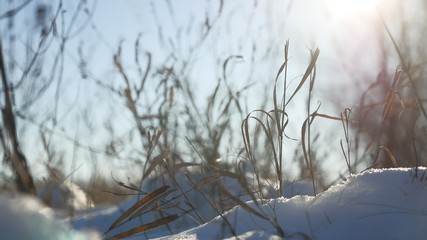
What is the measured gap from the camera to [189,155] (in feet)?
9.11

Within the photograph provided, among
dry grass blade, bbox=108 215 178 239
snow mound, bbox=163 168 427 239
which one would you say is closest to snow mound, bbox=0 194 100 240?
dry grass blade, bbox=108 215 178 239

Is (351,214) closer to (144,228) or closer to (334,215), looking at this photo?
(334,215)

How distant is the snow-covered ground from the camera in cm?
90

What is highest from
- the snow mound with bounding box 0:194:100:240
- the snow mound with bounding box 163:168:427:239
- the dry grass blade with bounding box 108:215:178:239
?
the snow mound with bounding box 0:194:100:240

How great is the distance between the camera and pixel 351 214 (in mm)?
952

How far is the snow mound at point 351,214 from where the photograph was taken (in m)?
0.91

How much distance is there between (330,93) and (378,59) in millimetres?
875

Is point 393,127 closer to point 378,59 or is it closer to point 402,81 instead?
point 402,81

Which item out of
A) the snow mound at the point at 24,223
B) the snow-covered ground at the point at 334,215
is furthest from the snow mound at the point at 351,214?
the snow mound at the point at 24,223

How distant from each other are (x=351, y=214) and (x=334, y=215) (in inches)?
1.1

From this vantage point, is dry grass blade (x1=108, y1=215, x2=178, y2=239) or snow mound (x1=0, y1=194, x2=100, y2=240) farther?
dry grass blade (x1=108, y1=215, x2=178, y2=239)

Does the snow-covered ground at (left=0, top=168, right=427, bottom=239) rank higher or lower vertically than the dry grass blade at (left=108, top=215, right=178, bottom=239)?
lower

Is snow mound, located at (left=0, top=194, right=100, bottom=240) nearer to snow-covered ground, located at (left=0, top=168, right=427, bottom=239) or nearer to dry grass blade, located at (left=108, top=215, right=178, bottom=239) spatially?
snow-covered ground, located at (left=0, top=168, right=427, bottom=239)

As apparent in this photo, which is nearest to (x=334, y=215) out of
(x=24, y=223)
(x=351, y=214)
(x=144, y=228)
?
(x=351, y=214)
